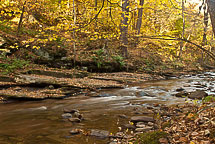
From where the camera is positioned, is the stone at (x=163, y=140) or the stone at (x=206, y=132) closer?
the stone at (x=206, y=132)

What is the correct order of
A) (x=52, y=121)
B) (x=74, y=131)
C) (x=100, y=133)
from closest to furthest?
(x=100, y=133) → (x=74, y=131) → (x=52, y=121)

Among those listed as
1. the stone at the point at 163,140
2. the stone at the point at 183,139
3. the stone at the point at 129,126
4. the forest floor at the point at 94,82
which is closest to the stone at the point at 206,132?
the forest floor at the point at 94,82

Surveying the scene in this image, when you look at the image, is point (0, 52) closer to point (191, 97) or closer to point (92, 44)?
point (92, 44)

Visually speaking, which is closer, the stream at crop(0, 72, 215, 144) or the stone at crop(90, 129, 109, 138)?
the stream at crop(0, 72, 215, 144)

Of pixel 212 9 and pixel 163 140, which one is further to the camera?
pixel 212 9

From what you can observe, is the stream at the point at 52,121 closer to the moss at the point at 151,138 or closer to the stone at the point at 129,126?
the stone at the point at 129,126

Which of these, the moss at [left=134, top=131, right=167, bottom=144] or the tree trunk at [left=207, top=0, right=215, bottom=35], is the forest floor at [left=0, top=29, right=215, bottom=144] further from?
the tree trunk at [left=207, top=0, right=215, bottom=35]

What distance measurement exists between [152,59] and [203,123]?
1945cm

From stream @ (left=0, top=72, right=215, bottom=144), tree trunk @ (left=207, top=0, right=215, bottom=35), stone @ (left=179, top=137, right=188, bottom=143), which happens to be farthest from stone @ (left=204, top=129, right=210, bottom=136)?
tree trunk @ (left=207, top=0, right=215, bottom=35)

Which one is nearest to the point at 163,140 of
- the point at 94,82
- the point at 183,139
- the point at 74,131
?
the point at 183,139

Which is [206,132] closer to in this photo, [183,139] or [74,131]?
[183,139]

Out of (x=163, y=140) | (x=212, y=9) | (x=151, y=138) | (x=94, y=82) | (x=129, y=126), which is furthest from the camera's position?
(x=94, y=82)

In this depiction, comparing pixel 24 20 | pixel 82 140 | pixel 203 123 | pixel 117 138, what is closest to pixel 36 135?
pixel 82 140

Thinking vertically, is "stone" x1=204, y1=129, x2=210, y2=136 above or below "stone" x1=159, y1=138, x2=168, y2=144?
above
